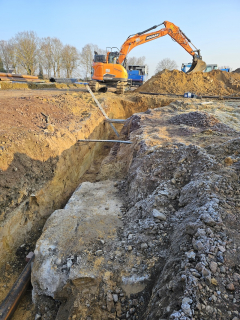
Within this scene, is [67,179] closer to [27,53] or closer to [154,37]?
[154,37]

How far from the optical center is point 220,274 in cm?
209

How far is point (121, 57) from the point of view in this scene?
15.3m

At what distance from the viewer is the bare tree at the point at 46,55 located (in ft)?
133

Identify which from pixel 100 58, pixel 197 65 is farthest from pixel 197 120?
pixel 197 65

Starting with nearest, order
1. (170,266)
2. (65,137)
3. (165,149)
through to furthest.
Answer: (170,266)
(165,149)
(65,137)

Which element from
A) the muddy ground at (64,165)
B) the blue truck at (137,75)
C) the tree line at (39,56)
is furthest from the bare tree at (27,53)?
the muddy ground at (64,165)

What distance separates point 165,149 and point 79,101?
24.7 feet

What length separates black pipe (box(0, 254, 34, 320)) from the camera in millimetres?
3299

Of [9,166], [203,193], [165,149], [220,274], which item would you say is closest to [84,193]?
[9,166]

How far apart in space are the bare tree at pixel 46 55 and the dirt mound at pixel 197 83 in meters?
32.6

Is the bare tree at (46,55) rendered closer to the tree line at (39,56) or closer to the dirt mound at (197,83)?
the tree line at (39,56)

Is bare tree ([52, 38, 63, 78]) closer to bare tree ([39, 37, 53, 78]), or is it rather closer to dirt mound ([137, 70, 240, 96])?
bare tree ([39, 37, 53, 78])

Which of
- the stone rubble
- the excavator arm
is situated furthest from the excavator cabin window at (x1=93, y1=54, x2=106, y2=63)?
the stone rubble

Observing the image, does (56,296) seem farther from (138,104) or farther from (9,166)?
(138,104)
